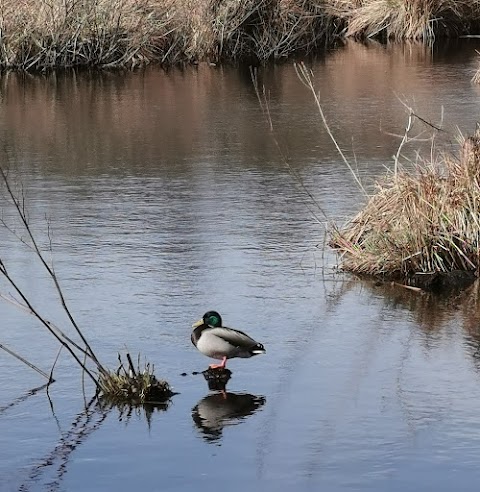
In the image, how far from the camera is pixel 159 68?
81.9 feet

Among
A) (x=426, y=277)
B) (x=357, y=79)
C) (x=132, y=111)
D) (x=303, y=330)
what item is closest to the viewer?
(x=303, y=330)

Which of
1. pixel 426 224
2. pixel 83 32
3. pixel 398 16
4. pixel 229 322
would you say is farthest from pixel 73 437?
pixel 398 16

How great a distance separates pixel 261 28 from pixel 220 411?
63.7ft

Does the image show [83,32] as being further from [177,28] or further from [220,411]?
[220,411]

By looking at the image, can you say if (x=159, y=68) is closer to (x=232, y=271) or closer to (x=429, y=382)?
(x=232, y=271)

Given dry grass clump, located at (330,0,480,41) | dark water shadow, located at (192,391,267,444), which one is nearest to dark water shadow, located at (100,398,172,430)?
dark water shadow, located at (192,391,267,444)

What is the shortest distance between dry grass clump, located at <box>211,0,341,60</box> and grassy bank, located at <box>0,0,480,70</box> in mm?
19

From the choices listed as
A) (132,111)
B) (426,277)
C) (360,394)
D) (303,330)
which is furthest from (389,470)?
(132,111)

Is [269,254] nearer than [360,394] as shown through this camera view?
No

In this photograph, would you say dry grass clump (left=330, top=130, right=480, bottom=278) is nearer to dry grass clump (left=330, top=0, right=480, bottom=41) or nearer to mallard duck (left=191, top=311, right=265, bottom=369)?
mallard duck (left=191, top=311, right=265, bottom=369)

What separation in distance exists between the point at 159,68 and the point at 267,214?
12.8 metres

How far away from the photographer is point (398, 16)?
28.8 meters

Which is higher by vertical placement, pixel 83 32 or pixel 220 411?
pixel 83 32

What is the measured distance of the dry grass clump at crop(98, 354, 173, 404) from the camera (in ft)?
25.5
